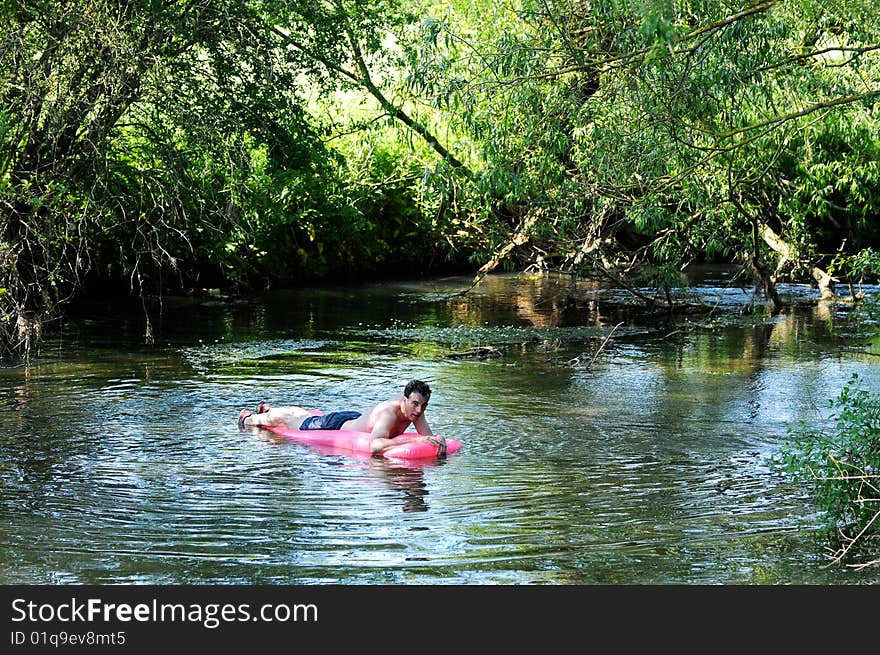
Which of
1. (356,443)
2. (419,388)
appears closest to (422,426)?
(419,388)

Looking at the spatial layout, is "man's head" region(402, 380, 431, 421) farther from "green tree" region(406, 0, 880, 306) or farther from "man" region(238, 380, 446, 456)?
"green tree" region(406, 0, 880, 306)

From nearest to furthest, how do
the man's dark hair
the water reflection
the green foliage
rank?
1. the green foliage
2. the water reflection
3. the man's dark hair

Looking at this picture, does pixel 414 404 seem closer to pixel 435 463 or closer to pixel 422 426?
pixel 422 426

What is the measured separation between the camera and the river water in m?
7.62

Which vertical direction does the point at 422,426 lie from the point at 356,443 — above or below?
above

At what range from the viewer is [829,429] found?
472 inches

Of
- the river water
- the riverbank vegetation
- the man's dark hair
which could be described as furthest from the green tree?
the man's dark hair

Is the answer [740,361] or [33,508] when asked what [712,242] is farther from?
[33,508]

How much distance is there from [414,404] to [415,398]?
0.23 ft

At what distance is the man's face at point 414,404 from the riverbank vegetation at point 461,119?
3032 mm

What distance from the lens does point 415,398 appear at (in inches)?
437

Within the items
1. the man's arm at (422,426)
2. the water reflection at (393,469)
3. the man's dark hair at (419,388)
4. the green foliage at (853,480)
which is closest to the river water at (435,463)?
the water reflection at (393,469)

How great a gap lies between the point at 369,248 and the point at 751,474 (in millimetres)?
18889

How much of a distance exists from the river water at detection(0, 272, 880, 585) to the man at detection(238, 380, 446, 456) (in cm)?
24
